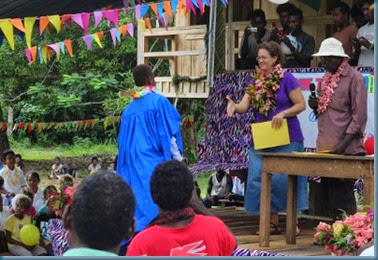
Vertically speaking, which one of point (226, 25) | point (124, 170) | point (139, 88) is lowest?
point (124, 170)

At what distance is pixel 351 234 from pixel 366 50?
3694 mm

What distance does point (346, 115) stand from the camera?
7.62 m

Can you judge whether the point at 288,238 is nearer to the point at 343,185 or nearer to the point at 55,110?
the point at 343,185

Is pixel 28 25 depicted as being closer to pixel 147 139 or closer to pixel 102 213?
pixel 147 139

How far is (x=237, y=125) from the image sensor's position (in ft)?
36.1

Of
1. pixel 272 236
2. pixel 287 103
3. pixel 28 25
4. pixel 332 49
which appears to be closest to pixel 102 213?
pixel 287 103

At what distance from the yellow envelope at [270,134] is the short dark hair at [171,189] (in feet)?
11.4

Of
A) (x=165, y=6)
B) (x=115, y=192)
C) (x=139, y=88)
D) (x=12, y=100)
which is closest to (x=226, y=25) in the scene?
(x=165, y=6)

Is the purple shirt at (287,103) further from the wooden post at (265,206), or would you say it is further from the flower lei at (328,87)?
the wooden post at (265,206)

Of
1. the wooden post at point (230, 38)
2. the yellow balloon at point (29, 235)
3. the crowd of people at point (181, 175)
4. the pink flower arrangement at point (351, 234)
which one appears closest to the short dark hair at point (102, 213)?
the crowd of people at point (181, 175)

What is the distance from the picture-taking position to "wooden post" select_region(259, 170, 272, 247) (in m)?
7.37

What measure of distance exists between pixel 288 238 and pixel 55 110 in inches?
842

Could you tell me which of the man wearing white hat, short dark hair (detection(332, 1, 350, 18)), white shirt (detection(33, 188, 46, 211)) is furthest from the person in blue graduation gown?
white shirt (detection(33, 188, 46, 211))

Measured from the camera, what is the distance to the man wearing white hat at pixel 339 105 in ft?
24.3
